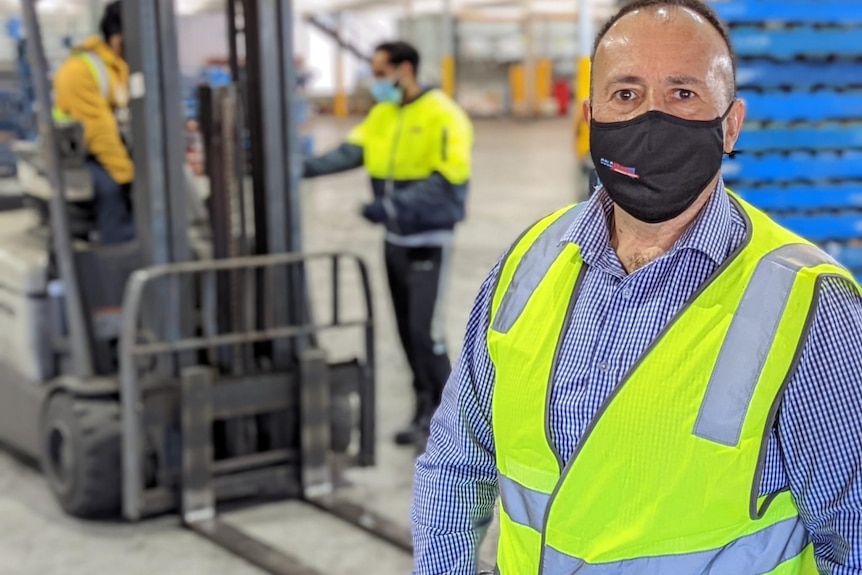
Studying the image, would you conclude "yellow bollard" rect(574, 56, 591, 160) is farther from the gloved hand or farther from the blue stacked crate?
the gloved hand

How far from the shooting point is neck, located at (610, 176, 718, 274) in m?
1.54

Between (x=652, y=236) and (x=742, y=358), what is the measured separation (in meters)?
0.27

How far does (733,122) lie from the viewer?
5.14 ft

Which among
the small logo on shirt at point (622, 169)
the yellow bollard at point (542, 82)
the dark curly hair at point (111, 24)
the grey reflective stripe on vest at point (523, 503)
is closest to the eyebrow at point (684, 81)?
the small logo on shirt at point (622, 169)

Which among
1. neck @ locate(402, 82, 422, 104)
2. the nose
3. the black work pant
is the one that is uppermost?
neck @ locate(402, 82, 422, 104)

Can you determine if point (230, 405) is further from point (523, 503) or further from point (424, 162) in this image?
point (523, 503)

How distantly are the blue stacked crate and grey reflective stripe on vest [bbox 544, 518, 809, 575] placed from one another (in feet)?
13.2

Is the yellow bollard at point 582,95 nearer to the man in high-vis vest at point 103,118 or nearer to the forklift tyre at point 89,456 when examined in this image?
the man in high-vis vest at point 103,118

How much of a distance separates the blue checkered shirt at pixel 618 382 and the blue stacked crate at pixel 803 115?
3.88 metres

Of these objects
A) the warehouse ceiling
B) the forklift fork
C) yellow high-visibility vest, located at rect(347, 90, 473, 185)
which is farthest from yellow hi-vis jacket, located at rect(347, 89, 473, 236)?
the warehouse ceiling

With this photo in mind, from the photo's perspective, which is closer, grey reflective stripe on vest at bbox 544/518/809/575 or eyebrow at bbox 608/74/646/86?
grey reflective stripe on vest at bbox 544/518/809/575

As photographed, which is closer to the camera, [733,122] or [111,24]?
[733,122]

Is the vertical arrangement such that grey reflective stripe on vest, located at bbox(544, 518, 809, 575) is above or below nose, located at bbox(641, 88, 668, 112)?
below

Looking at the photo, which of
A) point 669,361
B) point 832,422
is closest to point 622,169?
point 669,361
